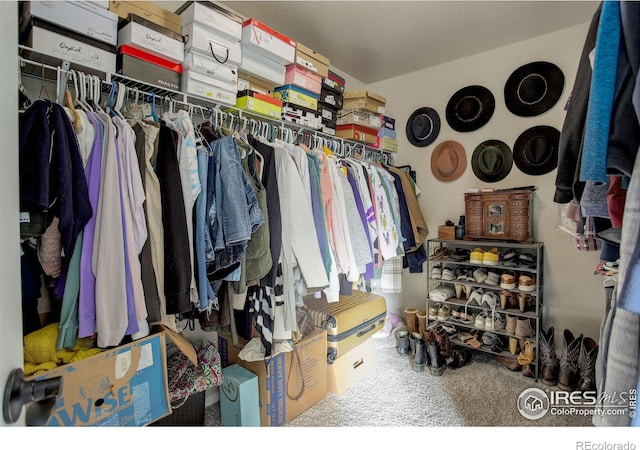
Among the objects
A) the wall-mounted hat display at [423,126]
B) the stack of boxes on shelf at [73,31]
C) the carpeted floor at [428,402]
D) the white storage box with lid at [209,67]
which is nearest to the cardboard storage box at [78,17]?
the stack of boxes on shelf at [73,31]

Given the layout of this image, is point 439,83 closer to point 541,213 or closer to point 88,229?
point 541,213

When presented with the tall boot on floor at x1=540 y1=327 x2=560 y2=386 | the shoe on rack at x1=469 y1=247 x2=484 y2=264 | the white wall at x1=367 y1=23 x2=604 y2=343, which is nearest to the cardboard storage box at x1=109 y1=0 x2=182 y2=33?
the white wall at x1=367 y1=23 x2=604 y2=343

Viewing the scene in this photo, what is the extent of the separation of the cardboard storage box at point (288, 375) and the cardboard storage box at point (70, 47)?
142cm

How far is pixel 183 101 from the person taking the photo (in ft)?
5.01

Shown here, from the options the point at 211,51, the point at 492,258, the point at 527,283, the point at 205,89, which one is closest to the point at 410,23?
the point at 211,51

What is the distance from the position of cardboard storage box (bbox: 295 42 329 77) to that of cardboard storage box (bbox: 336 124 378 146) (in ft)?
1.43

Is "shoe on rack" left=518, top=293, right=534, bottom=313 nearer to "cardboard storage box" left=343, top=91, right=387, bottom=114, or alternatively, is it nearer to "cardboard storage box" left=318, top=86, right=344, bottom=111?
"cardboard storage box" left=343, top=91, right=387, bottom=114

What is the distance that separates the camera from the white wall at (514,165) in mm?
2273

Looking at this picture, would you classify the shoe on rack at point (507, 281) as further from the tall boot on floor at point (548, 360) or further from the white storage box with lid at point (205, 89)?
the white storage box with lid at point (205, 89)

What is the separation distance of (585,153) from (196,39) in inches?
62.7

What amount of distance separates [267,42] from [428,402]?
2.28m

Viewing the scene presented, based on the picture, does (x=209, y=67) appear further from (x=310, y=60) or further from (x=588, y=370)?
(x=588, y=370)

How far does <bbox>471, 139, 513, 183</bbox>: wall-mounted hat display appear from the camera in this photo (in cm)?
254
